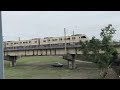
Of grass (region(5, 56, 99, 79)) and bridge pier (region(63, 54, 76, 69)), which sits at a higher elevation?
bridge pier (region(63, 54, 76, 69))

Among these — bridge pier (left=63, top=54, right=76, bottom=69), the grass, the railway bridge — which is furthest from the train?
the grass

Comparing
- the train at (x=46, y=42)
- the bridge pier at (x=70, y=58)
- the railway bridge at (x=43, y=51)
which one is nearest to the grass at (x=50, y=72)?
the bridge pier at (x=70, y=58)

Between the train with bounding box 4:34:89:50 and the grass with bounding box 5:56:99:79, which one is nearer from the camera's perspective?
the grass with bounding box 5:56:99:79

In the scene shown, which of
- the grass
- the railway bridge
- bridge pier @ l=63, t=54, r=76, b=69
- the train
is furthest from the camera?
bridge pier @ l=63, t=54, r=76, b=69

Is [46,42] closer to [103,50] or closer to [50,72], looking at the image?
[50,72]

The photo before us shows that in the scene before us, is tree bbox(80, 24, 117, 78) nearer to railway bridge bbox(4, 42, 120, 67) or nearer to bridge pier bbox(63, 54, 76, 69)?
railway bridge bbox(4, 42, 120, 67)

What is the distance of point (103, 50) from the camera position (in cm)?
1656

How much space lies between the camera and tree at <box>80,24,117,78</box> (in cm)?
1582

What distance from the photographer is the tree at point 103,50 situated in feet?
51.9

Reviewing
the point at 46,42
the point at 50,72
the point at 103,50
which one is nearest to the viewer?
the point at 103,50

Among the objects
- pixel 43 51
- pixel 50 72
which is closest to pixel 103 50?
pixel 50 72
